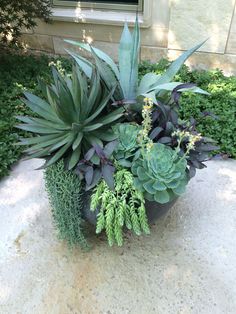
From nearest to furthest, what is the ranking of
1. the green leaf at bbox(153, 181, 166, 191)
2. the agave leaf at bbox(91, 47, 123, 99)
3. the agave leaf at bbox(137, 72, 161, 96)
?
the green leaf at bbox(153, 181, 166, 191) < the agave leaf at bbox(91, 47, 123, 99) < the agave leaf at bbox(137, 72, 161, 96)

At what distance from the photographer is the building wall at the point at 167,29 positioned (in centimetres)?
351

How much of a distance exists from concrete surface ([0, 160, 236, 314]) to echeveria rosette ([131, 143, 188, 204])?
519 millimetres

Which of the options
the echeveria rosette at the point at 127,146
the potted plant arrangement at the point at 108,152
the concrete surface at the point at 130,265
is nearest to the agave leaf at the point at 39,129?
the potted plant arrangement at the point at 108,152

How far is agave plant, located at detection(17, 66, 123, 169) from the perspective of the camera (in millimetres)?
1841

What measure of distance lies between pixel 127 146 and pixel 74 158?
0.30 meters

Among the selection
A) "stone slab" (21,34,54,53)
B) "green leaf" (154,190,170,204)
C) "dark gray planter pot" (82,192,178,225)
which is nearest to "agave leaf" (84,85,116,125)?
"dark gray planter pot" (82,192,178,225)

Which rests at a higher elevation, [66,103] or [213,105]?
[66,103]

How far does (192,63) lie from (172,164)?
2.51 metres

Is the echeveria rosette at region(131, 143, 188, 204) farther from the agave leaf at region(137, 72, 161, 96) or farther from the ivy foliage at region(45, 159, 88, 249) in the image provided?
the agave leaf at region(137, 72, 161, 96)

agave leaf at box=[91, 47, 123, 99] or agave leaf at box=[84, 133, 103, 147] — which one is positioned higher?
agave leaf at box=[91, 47, 123, 99]

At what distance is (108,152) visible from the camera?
177 cm

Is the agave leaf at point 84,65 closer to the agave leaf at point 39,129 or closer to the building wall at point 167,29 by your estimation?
the agave leaf at point 39,129

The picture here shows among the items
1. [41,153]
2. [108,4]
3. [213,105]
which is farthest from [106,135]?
[108,4]

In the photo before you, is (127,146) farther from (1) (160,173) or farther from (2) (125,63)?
(2) (125,63)
